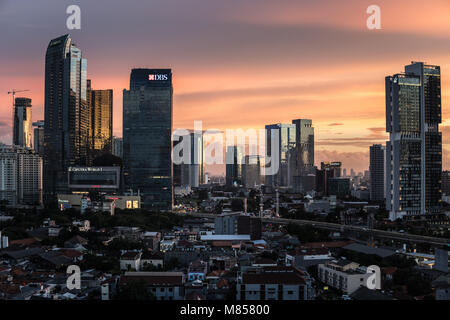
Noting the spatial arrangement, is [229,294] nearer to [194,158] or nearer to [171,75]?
[171,75]

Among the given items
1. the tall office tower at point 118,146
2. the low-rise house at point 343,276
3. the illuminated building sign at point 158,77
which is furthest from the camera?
the tall office tower at point 118,146

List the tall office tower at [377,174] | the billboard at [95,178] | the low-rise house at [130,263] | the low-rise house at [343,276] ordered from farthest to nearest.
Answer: the tall office tower at [377,174] < the billboard at [95,178] < the low-rise house at [130,263] < the low-rise house at [343,276]

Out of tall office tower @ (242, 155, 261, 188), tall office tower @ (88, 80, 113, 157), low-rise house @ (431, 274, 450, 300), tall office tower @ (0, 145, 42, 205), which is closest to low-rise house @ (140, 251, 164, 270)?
low-rise house @ (431, 274, 450, 300)

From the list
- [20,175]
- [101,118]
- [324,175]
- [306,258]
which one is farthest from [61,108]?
[324,175]

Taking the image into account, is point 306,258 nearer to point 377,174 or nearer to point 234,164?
point 377,174

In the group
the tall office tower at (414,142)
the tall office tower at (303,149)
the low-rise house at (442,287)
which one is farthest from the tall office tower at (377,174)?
the low-rise house at (442,287)

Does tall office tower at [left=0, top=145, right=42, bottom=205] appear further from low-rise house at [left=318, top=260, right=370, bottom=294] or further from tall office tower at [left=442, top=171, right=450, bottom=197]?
tall office tower at [left=442, top=171, right=450, bottom=197]

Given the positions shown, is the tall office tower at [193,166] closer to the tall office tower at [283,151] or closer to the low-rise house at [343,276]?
the tall office tower at [283,151]
